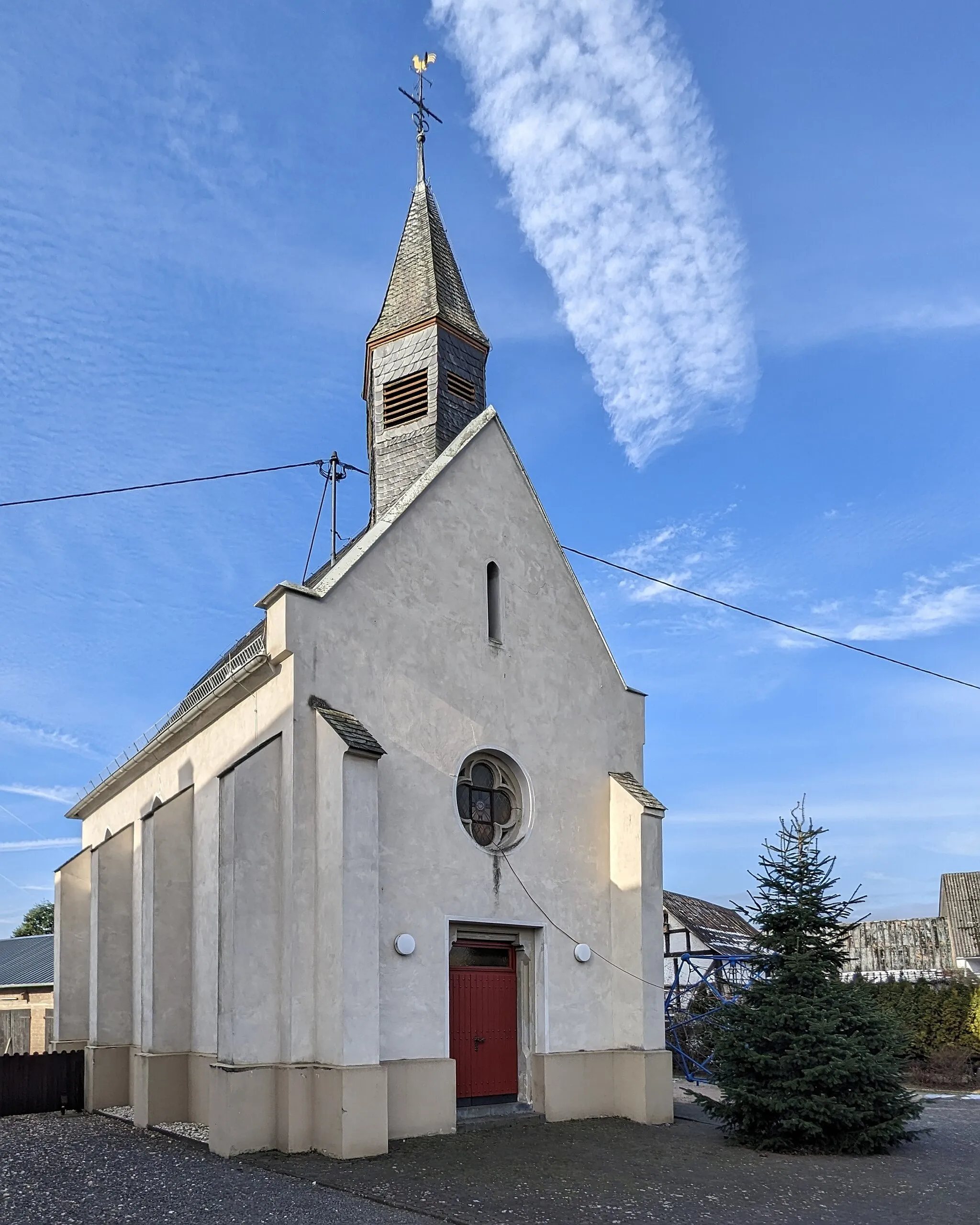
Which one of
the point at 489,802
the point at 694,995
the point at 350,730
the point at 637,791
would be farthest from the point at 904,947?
the point at 350,730

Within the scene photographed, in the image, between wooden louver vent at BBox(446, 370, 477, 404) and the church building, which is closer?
the church building

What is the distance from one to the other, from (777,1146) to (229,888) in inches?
295

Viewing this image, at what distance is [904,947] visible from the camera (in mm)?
40781

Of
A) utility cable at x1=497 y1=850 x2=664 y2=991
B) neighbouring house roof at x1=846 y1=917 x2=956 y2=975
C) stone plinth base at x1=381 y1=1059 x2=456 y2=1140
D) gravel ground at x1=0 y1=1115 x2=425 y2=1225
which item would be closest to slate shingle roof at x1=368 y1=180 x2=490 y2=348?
utility cable at x1=497 y1=850 x2=664 y2=991

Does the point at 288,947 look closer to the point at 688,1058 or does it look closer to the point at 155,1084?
the point at 155,1084

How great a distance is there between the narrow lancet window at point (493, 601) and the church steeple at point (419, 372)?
2.14m

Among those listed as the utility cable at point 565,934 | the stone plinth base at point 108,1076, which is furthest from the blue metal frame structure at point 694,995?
the stone plinth base at point 108,1076

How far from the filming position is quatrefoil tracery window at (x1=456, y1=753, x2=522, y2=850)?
1611 cm

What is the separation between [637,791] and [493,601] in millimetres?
3868

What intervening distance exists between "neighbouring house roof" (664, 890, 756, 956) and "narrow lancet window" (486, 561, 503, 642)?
16392 mm

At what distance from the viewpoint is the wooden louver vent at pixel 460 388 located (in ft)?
63.3

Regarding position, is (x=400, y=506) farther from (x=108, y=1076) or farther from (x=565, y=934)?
(x=108, y=1076)

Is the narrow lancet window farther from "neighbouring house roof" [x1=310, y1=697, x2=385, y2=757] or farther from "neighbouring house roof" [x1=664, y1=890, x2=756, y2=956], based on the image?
"neighbouring house roof" [x1=664, y1=890, x2=756, y2=956]

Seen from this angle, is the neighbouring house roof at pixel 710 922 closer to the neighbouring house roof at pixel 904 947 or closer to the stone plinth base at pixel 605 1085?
the neighbouring house roof at pixel 904 947
